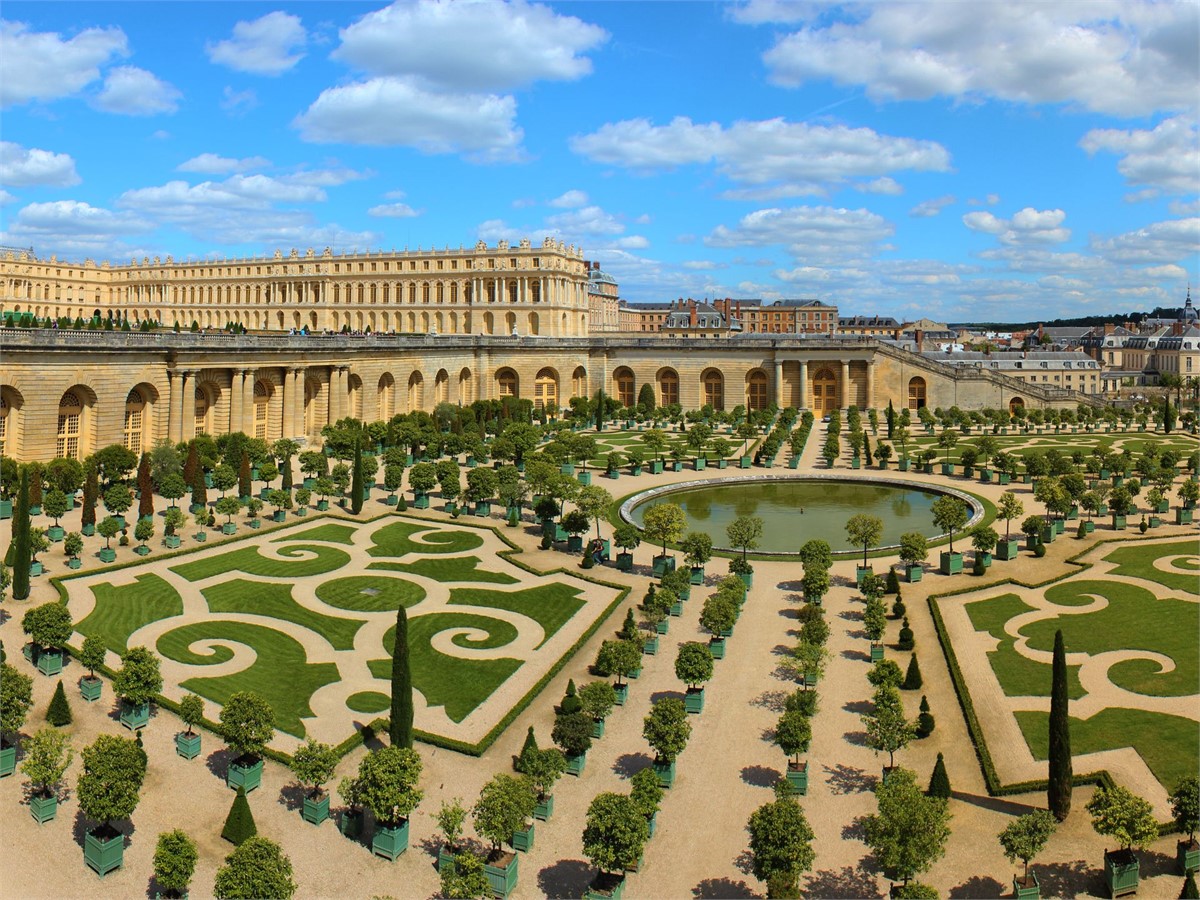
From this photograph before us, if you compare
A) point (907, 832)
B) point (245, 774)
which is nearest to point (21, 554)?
point (245, 774)

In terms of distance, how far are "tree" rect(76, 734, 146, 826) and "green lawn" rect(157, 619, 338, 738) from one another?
3851mm

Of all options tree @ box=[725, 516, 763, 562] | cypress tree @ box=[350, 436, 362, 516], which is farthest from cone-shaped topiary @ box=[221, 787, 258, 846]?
cypress tree @ box=[350, 436, 362, 516]

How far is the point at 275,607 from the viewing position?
30719 millimetres

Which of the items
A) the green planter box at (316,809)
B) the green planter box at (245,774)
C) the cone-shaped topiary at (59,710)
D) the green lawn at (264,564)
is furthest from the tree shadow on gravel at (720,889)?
the green lawn at (264,564)

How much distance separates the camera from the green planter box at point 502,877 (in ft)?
56.2

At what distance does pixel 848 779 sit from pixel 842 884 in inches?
149

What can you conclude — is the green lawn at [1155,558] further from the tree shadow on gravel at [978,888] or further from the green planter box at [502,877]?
the green planter box at [502,877]

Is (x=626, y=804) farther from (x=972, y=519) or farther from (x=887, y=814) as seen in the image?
(x=972, y=519)

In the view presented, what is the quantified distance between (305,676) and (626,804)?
37.8ft

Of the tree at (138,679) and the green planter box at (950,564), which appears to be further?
the green planter box at (950,564)

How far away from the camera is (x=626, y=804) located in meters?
17.3

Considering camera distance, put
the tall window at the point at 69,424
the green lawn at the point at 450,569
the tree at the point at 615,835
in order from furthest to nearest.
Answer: the tall window at the point at 69,424 → the green lawn at the point at 450,569 → the tree at the point at 615,835

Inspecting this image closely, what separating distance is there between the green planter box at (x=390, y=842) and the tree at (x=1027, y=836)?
35.0ft

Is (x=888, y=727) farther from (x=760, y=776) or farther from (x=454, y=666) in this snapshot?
(x=454, y=666)
